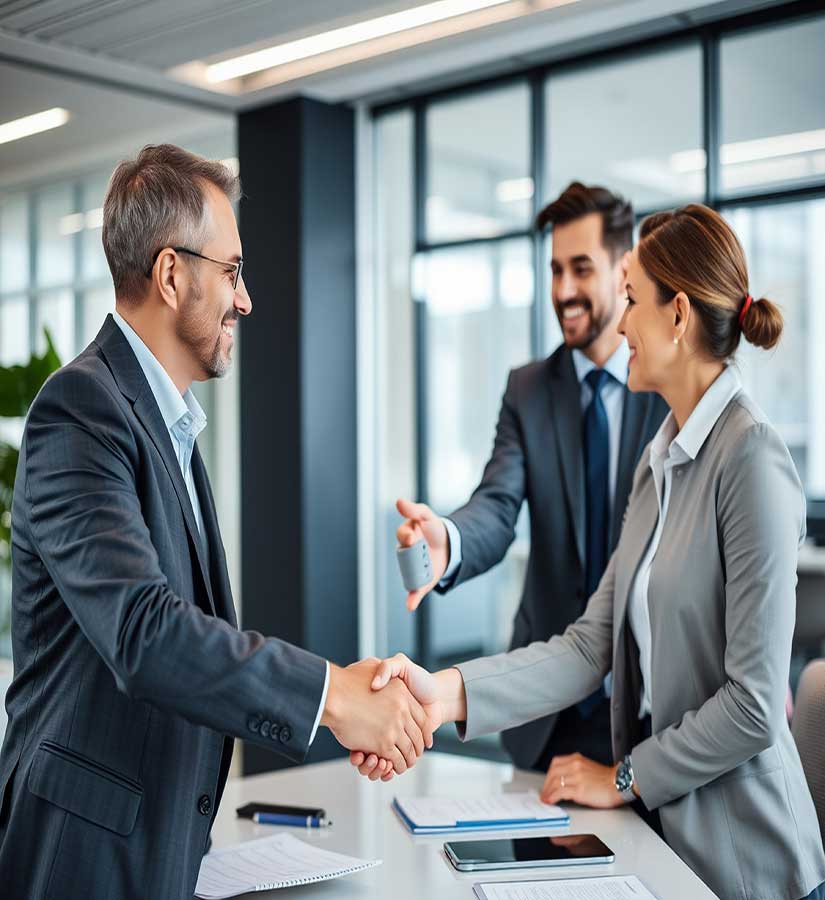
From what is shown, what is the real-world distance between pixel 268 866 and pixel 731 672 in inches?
30.4

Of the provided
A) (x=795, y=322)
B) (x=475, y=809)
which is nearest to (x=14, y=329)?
(x=475, y=809)

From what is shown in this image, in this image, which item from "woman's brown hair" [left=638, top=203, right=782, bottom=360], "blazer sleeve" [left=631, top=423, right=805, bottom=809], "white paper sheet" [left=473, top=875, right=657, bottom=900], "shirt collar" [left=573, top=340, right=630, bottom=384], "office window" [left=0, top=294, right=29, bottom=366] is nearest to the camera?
"white paper sheet" [left=473, top=875, right=657, bottom=900]

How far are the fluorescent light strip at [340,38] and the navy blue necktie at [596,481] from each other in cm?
183

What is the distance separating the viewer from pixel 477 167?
5379 millimetres

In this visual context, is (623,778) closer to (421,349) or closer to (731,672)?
(731,672)

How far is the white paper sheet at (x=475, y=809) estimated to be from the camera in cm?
187

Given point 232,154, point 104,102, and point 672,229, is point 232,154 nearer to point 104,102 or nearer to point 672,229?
point 104,102

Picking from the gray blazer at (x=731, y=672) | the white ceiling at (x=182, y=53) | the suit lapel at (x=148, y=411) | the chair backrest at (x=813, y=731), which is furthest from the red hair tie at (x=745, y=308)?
the white ceiling at (x=182, y=53)

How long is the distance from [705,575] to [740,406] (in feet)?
0.99

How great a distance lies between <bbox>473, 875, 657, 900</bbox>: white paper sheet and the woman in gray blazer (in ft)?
0.91

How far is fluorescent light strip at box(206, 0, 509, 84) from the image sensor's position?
12.9 ft

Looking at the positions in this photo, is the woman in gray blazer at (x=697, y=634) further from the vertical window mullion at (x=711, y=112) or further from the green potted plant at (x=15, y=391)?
the green potted plant at (x=15, y=391)

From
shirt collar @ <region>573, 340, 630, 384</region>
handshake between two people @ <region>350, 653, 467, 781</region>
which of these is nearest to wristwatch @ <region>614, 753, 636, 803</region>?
handshake between two people @ <region>350, 653, 467, 781</region>

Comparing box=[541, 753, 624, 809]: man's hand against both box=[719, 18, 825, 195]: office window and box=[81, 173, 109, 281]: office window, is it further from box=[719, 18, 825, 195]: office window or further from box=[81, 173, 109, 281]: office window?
box=[81, 173, 109, 281]: office window
